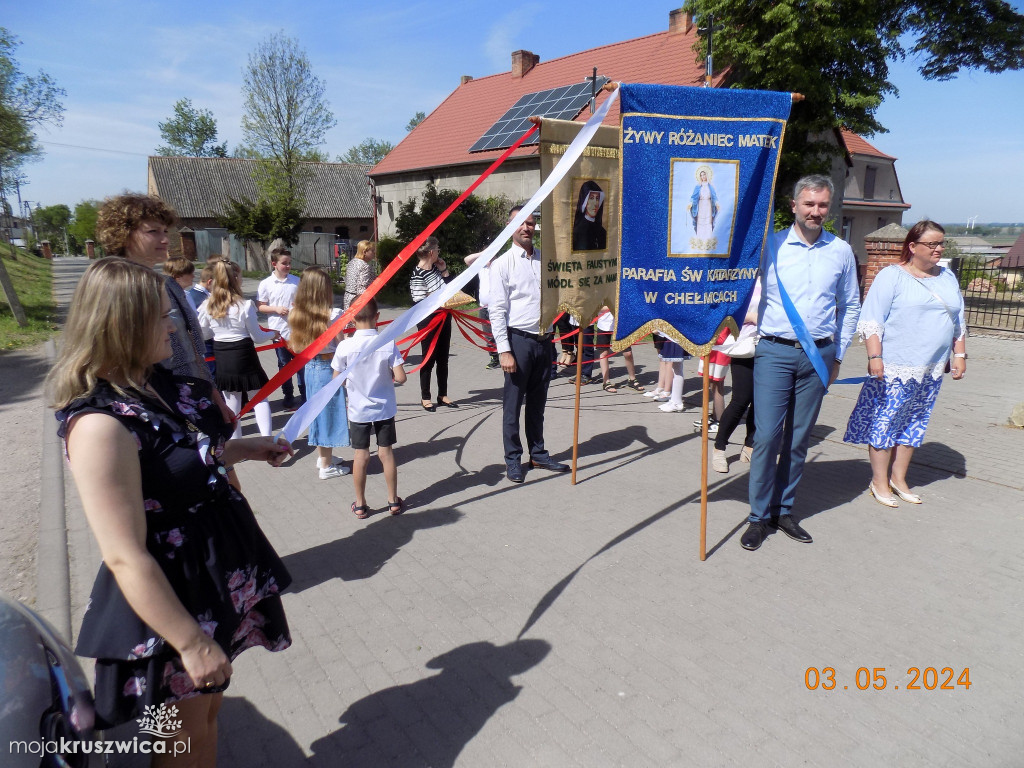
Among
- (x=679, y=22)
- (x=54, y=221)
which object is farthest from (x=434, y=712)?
(x=54, y=221)

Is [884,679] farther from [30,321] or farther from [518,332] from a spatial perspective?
[30,321]

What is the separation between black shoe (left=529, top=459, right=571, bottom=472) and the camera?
228 inches

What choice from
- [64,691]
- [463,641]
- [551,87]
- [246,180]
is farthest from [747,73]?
[246,180]

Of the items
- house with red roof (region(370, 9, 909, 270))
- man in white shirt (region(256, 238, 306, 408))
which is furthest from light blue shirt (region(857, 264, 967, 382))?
house with red roof (region(370, 9, 909, 270))

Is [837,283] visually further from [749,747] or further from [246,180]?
[246,180]

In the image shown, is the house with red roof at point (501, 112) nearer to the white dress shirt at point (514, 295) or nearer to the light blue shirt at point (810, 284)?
the white dress shirt at point (514, 295)

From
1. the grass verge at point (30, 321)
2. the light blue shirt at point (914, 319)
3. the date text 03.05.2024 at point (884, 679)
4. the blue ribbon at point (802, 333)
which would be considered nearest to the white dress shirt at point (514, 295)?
the blue ribbon at point (802, 333)

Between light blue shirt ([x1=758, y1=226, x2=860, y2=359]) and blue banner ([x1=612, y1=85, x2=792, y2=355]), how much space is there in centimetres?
15

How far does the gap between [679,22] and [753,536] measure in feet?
74.5

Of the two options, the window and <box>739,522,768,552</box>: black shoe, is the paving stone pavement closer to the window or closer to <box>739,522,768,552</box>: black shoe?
<box>739,522,768,552</box>: black shoe

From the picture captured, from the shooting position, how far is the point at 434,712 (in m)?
2.83

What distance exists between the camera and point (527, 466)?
5879 mm

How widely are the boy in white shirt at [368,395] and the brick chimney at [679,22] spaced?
21.7 m

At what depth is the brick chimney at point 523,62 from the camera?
27.9m
